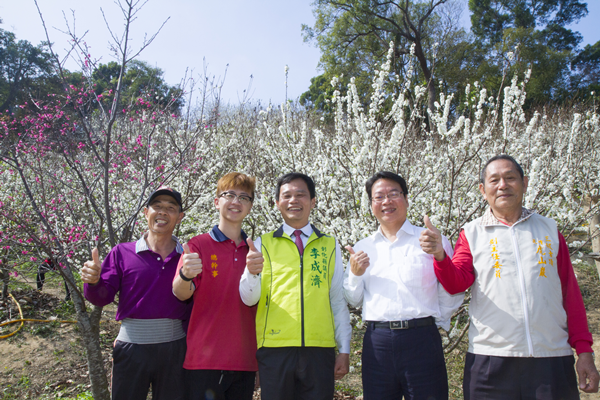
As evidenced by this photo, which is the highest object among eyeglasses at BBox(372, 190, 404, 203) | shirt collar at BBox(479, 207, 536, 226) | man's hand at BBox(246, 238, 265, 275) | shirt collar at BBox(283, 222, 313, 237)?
eyeglasses at BBox(372, 190, 404, 203)

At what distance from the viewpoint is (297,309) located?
2.01m

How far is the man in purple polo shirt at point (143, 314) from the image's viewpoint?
211 cm

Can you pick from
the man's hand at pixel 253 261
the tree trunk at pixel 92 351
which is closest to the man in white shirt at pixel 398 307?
→ the man's hand at pixel 253 261

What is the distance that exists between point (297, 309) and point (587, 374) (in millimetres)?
1506

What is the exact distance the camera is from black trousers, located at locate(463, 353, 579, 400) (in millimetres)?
1812

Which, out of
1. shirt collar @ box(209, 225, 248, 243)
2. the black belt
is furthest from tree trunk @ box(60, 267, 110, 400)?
the black belt

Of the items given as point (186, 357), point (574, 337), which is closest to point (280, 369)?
point (186, 357)

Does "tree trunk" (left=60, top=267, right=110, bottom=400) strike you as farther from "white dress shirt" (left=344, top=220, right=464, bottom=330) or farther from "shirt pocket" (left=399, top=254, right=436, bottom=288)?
"shirt pocket" (left=399, top=254, right=436, bottom=288)

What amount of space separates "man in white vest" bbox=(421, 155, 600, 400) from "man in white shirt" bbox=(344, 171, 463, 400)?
151 millimetres

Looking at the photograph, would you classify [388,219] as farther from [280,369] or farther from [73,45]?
[73,45]

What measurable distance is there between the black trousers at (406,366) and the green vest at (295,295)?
268mm

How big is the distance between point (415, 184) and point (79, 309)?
349 cm

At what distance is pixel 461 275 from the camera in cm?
201

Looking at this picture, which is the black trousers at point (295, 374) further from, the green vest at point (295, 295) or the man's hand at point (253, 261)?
the man's hand at point (253, 261)
